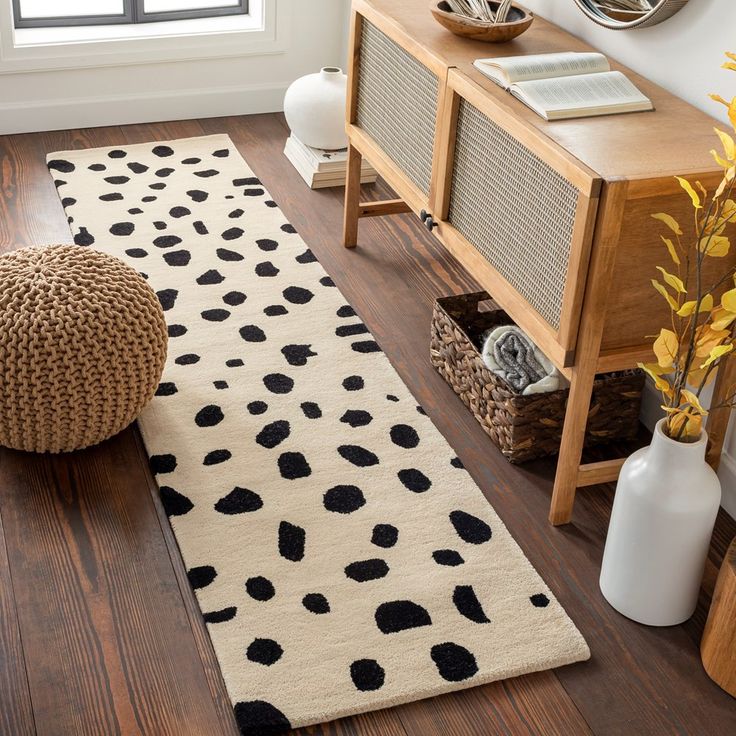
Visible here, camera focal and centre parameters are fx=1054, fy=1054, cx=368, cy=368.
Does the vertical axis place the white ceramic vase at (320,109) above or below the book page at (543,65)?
below

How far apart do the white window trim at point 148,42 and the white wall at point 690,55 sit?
1.88 m

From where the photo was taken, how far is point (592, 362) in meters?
2.07

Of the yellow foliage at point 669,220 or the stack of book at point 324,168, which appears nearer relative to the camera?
the yellow foliage at point 669,220

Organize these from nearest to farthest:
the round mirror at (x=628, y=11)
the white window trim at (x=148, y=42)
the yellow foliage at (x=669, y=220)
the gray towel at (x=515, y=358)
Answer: the yellow foliage at (x=669, y=220), the round mirror at (x=628, y=11), the gray towel at (x=515, y=358), the white window trim at (x=148, y=42)

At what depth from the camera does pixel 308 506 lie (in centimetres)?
228

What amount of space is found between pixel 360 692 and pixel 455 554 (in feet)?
1.36

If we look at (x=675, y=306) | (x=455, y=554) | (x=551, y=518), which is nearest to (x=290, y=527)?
(x=455, y=554)

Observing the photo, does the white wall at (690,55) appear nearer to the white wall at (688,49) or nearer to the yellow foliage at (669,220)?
the white wall at (688,49)

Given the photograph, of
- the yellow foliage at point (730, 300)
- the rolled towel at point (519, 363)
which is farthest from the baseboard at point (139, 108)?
the yellow foliage at point (730, 300)

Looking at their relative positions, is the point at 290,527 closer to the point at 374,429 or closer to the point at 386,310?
the point at 374,429

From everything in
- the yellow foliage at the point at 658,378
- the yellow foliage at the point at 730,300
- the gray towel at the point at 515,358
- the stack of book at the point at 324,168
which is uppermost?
the yellow foliage at the point at 730,300

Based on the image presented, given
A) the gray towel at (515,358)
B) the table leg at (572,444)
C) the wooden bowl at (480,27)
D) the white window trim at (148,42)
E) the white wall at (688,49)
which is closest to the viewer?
the table leg at (572,444)

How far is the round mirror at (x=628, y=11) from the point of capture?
90.7 inches

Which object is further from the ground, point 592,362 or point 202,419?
point 592,362
